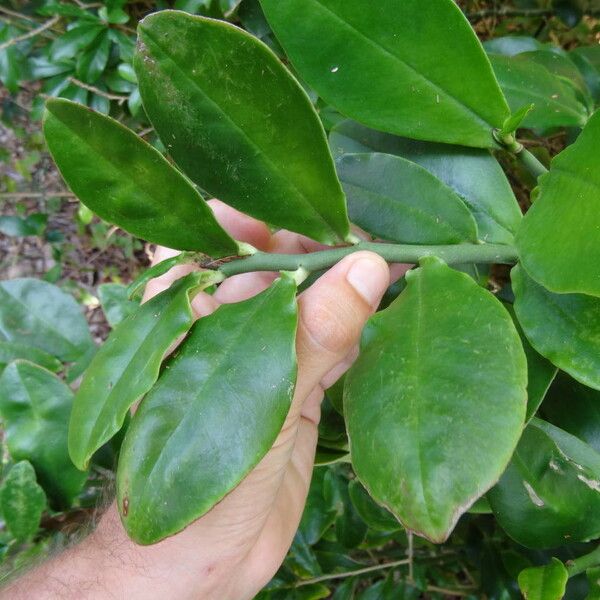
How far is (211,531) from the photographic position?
0.79 meters

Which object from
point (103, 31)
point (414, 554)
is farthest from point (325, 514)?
point (103, 31)

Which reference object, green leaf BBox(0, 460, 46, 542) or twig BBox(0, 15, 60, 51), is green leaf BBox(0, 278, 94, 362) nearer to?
green leaf BBox(0, 460, 46, 542)

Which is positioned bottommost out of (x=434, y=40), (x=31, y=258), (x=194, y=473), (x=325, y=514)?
(x=31, y=258)

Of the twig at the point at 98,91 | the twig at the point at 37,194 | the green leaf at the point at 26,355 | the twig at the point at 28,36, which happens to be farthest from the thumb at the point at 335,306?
the twig at the point at 37,194

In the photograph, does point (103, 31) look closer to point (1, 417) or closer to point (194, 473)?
point (1, 417)

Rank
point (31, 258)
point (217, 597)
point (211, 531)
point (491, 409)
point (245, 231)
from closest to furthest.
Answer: point (491, 409) < point (211, 531) < point (217, 597) < point (245, 231) < point (31, 258)

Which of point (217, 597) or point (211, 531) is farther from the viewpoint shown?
point (217, 597)

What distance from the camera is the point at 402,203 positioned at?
695mm

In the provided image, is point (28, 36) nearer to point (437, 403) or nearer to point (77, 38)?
point (77, 38)

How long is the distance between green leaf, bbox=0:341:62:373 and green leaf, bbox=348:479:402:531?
Result: 54 cm

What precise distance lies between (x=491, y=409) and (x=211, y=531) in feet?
1.47

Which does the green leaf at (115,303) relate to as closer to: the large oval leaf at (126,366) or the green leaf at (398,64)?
the large oval leaf at (126,366)

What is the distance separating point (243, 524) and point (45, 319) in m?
0.52

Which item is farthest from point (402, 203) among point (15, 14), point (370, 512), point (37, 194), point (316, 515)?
point (37, 194)
